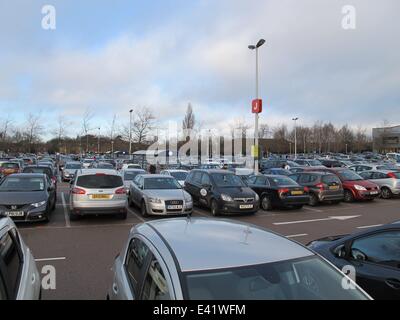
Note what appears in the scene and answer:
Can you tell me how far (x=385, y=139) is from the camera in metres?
102

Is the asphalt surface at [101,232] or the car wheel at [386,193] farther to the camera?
the car wheel at [386,193]

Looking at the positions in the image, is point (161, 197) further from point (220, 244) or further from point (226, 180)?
point (220, 244)

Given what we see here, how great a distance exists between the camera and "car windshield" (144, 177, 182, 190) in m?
13.9

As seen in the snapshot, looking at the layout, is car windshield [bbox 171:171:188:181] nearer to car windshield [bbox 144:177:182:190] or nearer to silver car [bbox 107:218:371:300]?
car windshield [bbox 144:177:182:190]

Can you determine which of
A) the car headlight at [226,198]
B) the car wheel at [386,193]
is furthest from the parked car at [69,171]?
the car wheel at [386,193]

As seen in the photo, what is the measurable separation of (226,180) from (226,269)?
40.8 ft

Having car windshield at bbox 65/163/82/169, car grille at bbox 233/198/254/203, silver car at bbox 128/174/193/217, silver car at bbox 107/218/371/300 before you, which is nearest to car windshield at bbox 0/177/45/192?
silver car at bbox 128/174/193/217

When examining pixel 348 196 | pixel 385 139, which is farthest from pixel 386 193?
pixel 385 139

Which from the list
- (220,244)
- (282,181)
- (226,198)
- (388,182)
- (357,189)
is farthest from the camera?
(388,182)

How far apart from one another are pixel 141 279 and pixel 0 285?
3.62ft

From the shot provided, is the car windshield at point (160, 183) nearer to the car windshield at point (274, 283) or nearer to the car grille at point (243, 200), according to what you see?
the car grille at point (243, 200)

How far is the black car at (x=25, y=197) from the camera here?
10.6 m

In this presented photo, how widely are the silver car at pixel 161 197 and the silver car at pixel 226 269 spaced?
910 centimetres
